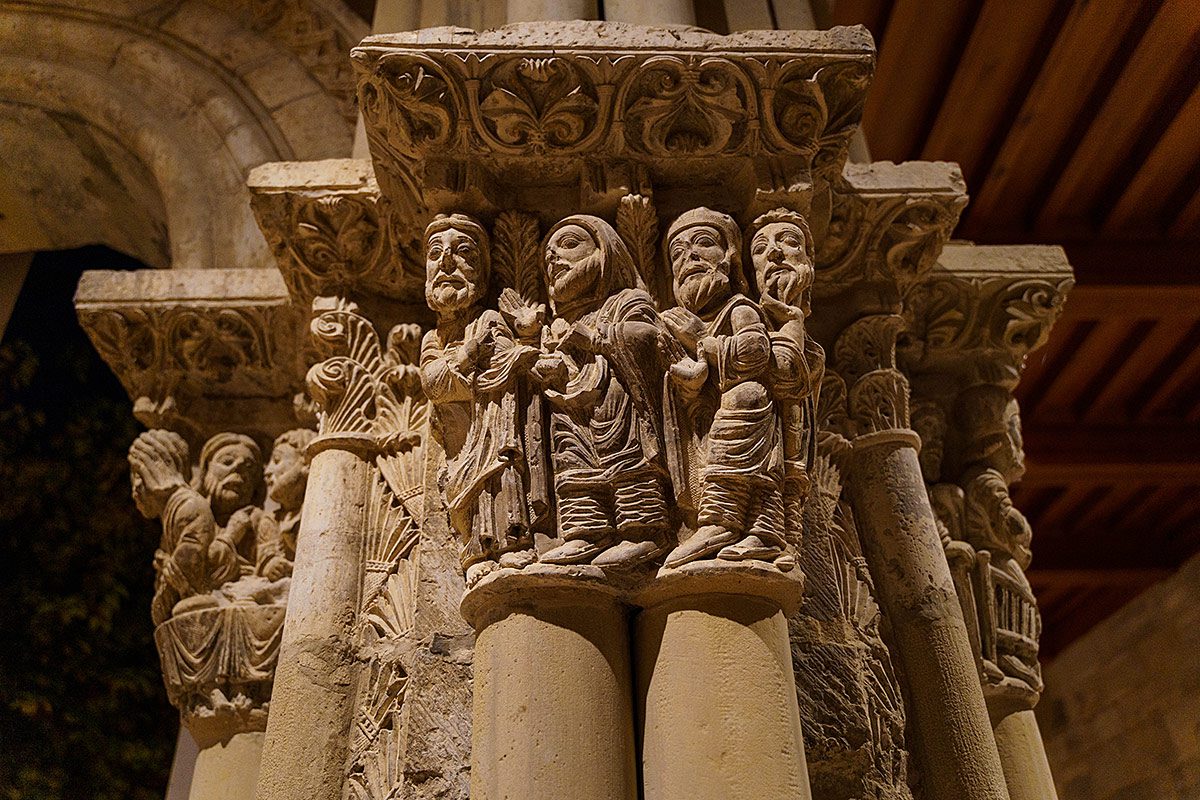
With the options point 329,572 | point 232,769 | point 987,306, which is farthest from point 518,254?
point 232,769

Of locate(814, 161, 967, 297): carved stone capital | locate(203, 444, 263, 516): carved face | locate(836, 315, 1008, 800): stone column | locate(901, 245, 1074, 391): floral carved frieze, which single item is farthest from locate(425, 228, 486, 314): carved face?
locate(901, 245, 1074, 391): floral carved frieze

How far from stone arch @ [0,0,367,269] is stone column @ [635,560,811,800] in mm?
1991

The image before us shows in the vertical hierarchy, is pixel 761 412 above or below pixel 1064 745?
below

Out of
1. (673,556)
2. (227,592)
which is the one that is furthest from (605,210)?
(227,592)

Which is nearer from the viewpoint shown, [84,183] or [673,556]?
[673,556]

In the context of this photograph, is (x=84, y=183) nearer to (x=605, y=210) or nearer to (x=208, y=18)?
(x=208, y=18)

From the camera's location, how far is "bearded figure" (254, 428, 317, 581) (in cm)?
222

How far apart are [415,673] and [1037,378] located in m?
3.89


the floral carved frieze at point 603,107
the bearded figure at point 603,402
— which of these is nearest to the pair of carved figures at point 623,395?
the bearded figure at point 603,402

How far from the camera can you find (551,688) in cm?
131

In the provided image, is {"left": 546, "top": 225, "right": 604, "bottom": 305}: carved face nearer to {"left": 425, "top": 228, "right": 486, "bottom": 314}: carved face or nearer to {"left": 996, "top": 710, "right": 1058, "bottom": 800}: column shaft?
{"left": 425, "top": 228, "right": 486, "bottom": 314}: carved face

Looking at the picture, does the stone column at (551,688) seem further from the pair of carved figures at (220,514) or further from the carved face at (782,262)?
the pair of carved figures at (220,514)

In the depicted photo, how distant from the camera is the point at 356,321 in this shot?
6.33 feet

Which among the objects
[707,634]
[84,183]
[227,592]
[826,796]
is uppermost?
[84,183]
